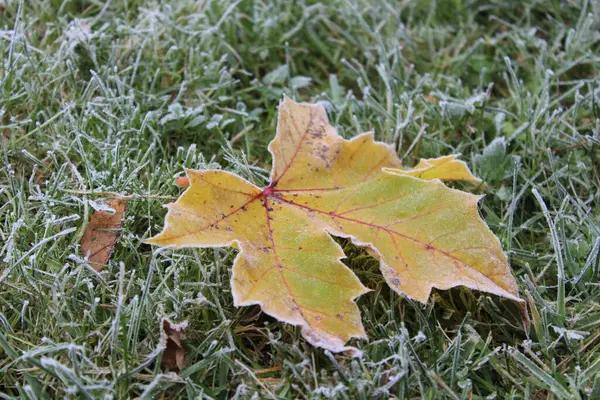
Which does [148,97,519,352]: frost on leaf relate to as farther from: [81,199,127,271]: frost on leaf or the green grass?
[81,199,127,271]: frost on leaf

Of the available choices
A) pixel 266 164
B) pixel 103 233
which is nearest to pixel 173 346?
pixel 103 233

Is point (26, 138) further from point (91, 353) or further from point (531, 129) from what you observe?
point (531, 129)

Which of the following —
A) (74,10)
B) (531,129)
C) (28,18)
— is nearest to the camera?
(531,129)

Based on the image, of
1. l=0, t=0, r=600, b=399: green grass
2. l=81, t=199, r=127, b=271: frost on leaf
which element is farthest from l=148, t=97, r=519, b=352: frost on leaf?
l=81, t=199, r=127, b=271: frost on leaf

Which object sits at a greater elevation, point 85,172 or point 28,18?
point 28,18

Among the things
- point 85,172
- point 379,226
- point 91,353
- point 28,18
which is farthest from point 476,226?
point 28,18

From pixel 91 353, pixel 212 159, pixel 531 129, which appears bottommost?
pixel 91 353

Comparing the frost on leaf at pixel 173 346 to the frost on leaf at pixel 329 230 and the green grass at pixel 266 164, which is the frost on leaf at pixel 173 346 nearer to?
the green grass at pixel 266 164
